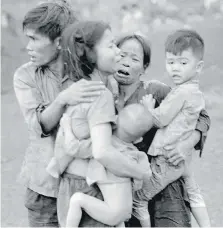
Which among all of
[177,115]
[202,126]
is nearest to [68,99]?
[177,115]

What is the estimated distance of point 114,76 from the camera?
4.91ft

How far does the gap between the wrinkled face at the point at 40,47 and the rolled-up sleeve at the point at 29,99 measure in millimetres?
71

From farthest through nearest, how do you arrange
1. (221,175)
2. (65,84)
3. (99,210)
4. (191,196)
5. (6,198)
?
(221,175)
(6,198)
(191,196)
(65,84)
(99,210)

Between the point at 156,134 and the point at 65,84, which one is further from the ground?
the point at 65,84

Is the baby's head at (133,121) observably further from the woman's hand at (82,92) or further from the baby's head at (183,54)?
the baby's head at (183,54)

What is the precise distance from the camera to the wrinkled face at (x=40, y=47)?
1.37 meters

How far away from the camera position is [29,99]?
4.53ft

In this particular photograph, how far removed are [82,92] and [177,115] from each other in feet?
1.19

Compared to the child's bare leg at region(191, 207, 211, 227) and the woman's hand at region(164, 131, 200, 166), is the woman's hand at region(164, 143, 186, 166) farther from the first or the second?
the child's bare leg at region(191, 207, 211, 227)

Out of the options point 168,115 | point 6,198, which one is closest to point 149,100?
point 168,115

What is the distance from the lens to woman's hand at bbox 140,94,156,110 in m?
1.44

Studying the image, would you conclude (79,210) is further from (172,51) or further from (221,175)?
(221,175)

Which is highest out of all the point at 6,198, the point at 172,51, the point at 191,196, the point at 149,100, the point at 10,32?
the point at 172,51

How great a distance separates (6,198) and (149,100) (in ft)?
8.95
